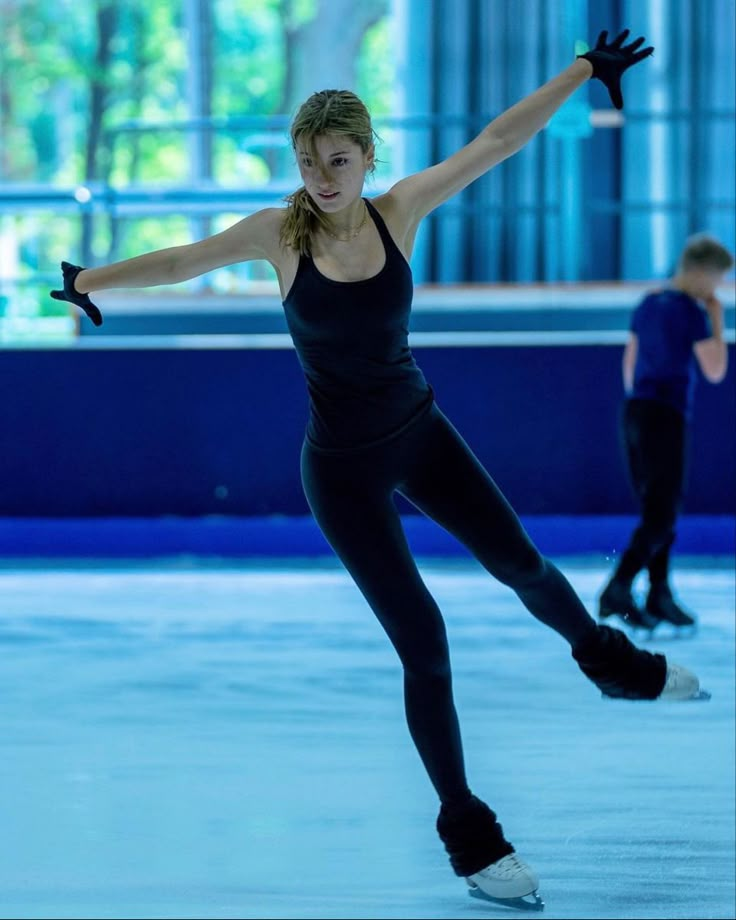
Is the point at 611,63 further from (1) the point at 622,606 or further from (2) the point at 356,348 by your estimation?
(1) the point at 622,606

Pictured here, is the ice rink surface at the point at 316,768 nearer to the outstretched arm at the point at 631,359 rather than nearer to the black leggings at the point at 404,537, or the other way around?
the black leggings at the point at 404,537

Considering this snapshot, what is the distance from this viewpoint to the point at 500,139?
2.11 m

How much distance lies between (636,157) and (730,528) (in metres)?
2.07

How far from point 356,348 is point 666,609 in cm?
261

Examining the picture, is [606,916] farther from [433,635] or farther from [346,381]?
[346,381]

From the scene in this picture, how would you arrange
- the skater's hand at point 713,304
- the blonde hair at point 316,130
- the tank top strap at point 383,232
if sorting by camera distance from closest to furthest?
the blonde hair at point 316,130
the tank top strap at point 383,232
the skater's hand at point 713,304


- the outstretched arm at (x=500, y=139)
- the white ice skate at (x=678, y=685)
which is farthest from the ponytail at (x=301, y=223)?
the white ice skate at (x=678, y=685)

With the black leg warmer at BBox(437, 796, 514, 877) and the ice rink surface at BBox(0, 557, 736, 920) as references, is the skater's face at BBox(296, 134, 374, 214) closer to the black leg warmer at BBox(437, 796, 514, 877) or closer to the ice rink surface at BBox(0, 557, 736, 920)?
the black leg warmer at BBox(437, 796, 514, 877)

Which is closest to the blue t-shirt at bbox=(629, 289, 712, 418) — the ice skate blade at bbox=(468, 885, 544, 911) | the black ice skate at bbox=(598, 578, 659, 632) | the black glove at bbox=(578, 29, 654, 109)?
the black ice skate at bbox=(598, 578, 659, 632)

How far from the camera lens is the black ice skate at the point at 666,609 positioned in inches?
174

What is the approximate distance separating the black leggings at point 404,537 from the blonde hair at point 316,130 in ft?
1.02

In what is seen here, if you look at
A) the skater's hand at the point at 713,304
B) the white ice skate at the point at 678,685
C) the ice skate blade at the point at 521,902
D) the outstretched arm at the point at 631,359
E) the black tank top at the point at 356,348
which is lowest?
the ice skate blade at the point at 521,902

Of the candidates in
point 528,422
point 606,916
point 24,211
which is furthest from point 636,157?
point 606,916

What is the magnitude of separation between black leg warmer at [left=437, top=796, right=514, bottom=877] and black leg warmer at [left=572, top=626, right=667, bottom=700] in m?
0.29
